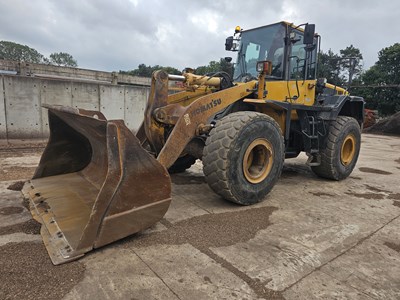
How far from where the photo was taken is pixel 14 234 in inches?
106

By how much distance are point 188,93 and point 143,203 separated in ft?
7.86

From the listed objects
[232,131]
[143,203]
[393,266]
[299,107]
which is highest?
[299,107]

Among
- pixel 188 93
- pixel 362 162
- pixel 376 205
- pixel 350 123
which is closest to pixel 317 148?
pixel 350 123

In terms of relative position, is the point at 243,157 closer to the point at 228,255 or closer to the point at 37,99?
the point at 228,255

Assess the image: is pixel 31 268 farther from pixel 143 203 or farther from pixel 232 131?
pixel 232 131

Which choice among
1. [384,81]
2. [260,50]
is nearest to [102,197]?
[260,50]

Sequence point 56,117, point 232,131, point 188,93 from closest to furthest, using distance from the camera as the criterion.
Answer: point 232,131, point 56,117, point 188,93

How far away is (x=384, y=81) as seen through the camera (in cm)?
2545

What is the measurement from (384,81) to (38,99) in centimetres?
2695

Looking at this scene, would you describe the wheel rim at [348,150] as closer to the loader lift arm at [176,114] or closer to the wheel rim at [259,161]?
the wheel rim at [259,161]

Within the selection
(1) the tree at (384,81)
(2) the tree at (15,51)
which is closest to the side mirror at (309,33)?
(1) the tree at (384,81)

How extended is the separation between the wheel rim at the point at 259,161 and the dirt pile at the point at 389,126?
1908 centimetres

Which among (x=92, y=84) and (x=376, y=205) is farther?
(x=92, y=84)

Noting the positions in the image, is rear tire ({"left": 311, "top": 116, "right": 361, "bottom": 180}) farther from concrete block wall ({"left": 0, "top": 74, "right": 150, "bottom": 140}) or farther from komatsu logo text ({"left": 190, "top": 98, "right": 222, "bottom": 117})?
concrete block wall ({"left": 0, "top": 74, "right": 150, "bottom": 140})
